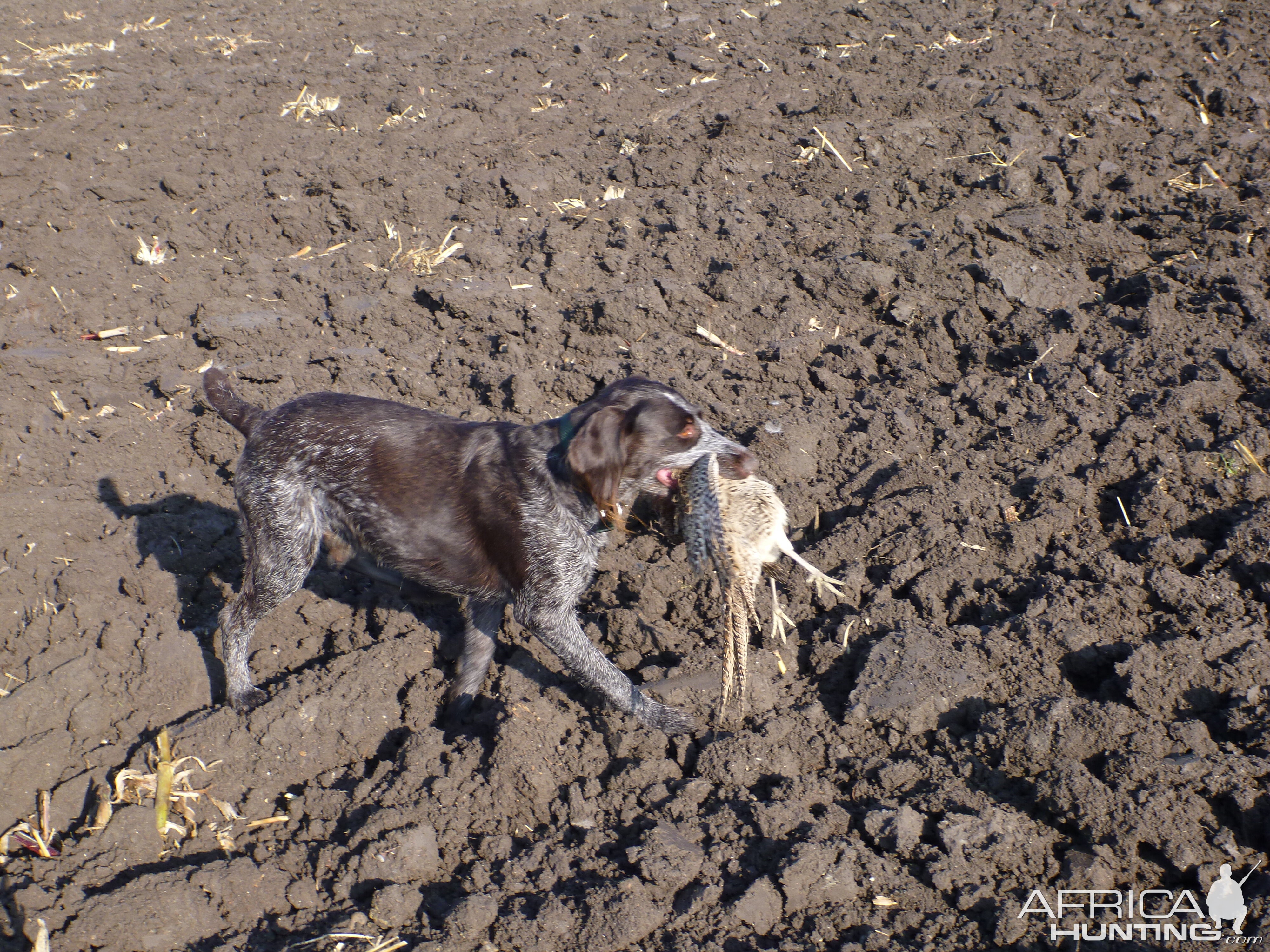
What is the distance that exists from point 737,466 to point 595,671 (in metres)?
1.14

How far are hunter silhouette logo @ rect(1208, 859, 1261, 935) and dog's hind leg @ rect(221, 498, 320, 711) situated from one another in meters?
4.03

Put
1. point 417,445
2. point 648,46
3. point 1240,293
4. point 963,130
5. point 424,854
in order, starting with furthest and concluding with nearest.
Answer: point 648,46
point 963,130
point 1240,293
point 417,445
point 424,854

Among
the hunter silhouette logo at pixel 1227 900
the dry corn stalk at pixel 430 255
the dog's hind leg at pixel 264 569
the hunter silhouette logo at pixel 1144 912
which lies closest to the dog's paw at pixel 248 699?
the dog's hind leg at pixel 264 569

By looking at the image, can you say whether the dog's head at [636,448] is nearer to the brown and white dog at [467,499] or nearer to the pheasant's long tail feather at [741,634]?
the brown and white dog at [467,499]

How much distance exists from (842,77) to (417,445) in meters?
7.91

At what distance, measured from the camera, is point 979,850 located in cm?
345

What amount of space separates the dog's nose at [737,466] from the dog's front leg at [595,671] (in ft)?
3.39

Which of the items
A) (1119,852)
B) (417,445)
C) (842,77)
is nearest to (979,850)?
(1119,852)

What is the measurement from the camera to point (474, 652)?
4.71 meters

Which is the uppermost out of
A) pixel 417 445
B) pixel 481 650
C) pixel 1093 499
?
pixel 417 445

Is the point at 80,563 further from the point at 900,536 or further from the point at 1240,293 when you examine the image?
the point at 1240,293

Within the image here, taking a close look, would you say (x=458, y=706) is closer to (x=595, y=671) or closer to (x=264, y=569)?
(x=595, y=671)

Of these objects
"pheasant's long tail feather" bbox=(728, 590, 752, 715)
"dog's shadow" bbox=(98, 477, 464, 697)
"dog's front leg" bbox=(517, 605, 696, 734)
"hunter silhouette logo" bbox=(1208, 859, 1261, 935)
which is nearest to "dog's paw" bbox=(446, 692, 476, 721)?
"dog's shadow" bbox=(98, 477, 464, 697)

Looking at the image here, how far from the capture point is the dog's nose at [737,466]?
13.4 ft
